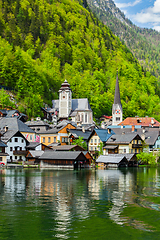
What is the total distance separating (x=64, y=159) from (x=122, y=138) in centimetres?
2251

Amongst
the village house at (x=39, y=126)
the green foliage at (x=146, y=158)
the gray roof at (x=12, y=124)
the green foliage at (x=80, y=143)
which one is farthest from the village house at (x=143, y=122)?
the gray roof at (x=12, y=124)

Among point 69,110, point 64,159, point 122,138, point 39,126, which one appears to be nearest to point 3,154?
point 64,159

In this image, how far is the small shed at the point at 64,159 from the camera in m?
70.1

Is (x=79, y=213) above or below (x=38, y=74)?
below

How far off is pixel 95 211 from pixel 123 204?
3.65m

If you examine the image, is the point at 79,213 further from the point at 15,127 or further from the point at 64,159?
→ the point at 15,127

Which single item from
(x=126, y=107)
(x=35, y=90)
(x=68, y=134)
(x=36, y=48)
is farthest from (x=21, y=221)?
(x=36, y=48)

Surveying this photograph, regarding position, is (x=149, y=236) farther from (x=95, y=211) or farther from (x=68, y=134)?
(x=68, y=134)

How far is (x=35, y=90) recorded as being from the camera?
137500mm

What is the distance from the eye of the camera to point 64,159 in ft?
232

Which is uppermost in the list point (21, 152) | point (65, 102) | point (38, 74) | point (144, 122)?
point (38, 74)

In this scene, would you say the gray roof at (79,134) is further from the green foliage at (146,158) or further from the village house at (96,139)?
the green foliage at (146,158)

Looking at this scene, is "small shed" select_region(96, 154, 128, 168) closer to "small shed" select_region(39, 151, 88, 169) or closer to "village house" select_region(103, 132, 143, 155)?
"small shed" select_region(39, 151, 88, 169)

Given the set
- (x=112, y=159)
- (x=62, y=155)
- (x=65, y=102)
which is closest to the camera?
(x=62, y=155)
